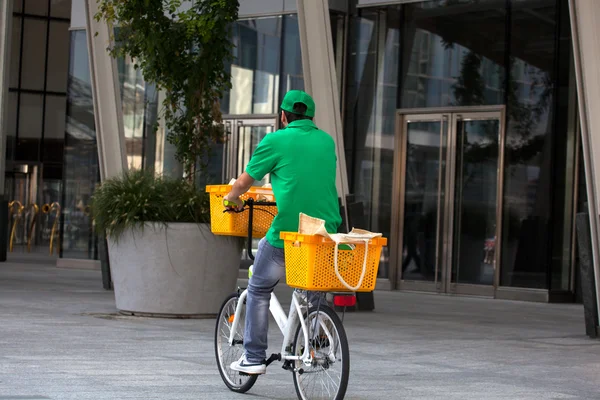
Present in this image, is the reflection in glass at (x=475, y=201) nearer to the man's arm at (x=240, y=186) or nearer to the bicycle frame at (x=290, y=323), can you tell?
the bicycle frame at (x=290, y=323)

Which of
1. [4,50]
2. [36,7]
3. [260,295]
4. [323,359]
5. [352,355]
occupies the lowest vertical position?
[352,355]

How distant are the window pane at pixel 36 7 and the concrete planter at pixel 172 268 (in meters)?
28.5

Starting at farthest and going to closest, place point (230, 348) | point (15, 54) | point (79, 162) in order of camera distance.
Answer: point (15, 54)
point (79, 162)
point (230, 348)

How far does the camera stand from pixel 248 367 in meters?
6.48

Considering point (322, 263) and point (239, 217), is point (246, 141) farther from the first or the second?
point (322, 263)

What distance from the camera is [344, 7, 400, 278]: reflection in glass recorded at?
727 inches

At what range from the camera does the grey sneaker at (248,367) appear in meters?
6.44

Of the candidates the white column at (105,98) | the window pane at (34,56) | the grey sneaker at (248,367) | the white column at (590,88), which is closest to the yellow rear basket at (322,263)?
the grey sneaker at (248,367)

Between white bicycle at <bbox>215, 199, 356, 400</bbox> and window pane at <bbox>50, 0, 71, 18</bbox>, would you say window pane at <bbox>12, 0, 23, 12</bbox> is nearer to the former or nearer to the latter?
window pane at <bbox>50, 0, 71, 18</bbox>

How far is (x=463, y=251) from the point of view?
17.6m

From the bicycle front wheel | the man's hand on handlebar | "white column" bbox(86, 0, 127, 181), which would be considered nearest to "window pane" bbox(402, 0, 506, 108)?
"white column" bbox(86, 0, 127, 181)

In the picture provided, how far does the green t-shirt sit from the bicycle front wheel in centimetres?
54

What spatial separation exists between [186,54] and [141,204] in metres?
2.18

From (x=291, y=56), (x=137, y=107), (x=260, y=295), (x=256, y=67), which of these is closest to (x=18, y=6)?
(x=137, y=107)
